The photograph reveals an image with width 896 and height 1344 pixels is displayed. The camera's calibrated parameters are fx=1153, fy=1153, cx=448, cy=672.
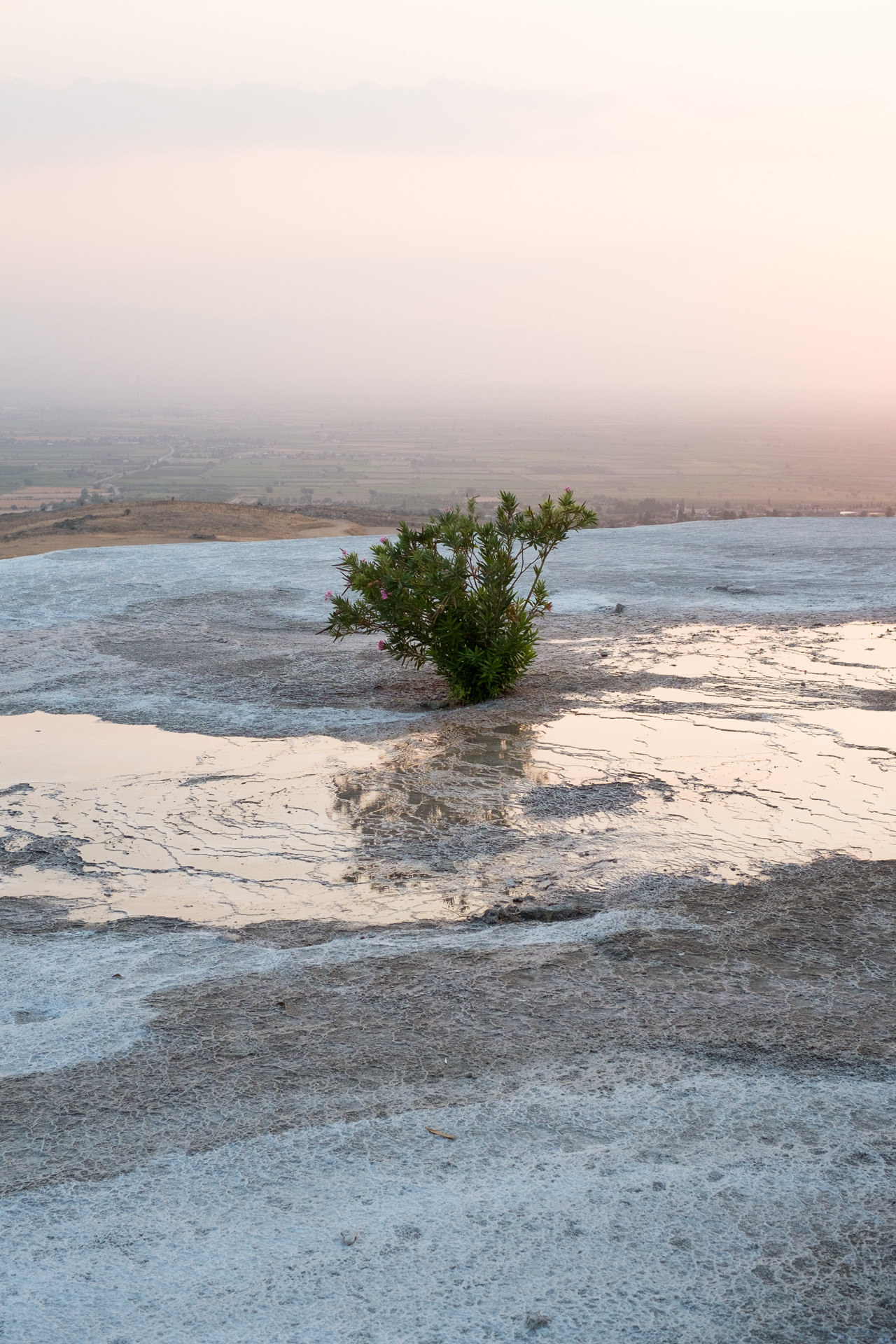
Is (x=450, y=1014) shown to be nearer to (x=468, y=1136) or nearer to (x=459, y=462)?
(x=468, y=1136)

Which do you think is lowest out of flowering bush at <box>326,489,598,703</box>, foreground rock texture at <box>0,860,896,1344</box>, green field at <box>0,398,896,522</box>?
foreground rock texture at <box>0,860,896,1344</box>

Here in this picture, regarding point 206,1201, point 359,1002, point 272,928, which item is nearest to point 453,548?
point 272,928

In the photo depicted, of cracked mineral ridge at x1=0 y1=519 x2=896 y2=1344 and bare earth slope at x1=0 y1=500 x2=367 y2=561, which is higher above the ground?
bare earth slope at x1=0 y1=500 x2=367 y2=561

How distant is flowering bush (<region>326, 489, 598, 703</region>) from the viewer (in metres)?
7.27

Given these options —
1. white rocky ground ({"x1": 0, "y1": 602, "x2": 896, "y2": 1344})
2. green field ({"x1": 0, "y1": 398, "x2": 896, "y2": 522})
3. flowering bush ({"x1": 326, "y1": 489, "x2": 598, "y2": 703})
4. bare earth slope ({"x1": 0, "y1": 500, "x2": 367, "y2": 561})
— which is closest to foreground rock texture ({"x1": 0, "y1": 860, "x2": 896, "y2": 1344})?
white rocky ground ({"x1": 0, "y1": 602, "x2": 896, "y2": 1344})

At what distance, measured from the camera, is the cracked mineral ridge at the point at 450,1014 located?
2318mm

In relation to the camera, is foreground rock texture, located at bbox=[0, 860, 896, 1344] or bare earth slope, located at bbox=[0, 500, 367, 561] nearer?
foreground rock texture, located at bbox=[0, 860, 896, 1344]

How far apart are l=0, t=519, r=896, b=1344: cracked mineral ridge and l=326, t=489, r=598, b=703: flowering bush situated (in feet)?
0.97

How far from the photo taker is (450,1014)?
3.36 meters

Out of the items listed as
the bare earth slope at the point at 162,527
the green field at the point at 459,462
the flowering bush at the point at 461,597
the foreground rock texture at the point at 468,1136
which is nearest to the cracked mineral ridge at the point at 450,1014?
the foreground rock texture at the point at 468,1136

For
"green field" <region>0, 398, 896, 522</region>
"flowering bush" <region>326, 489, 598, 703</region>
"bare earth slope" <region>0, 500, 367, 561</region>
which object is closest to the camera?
"flowering bush" <region>326, 489, 598, 703</region>

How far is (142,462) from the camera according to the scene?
77.1 meters

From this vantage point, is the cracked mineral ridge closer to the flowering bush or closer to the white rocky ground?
the white rocky ground

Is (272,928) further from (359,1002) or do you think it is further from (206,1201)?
(206,1201)
